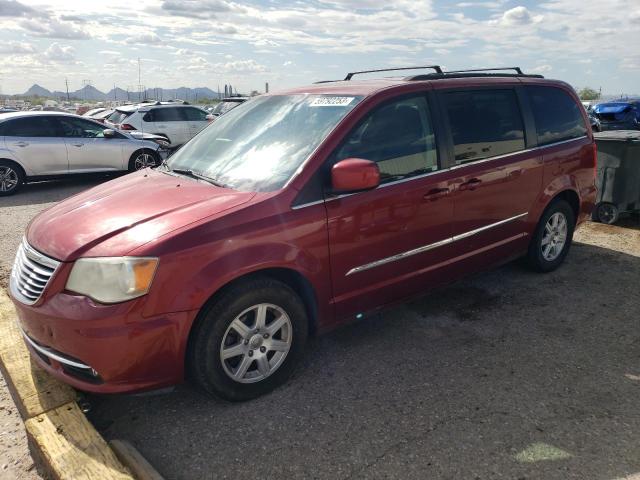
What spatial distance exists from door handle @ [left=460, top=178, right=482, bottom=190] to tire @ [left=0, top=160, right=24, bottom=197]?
29.0 feet

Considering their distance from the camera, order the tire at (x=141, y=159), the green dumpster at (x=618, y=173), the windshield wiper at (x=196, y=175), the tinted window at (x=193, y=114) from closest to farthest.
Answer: the windshield wiper at (x=196, y=175), the green dumpster at (x=618, y=173), the tire at (x=141, y=159), the tinted window at (x=193, y=114)

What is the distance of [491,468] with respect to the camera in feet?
8.11

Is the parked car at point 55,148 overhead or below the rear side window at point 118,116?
below

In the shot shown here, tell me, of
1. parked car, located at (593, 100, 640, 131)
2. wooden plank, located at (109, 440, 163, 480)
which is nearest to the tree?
parked car, located at (593, 100, 640, 131)

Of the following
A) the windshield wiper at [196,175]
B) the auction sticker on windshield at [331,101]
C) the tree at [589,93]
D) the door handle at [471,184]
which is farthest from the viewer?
the tree at [589,93]

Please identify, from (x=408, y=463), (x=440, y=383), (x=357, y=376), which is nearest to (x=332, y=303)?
(x=357, y=376)

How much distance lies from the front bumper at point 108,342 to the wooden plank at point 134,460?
274 millimetres

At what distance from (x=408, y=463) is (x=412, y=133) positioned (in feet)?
6.99

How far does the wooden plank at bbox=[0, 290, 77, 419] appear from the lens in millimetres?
2795

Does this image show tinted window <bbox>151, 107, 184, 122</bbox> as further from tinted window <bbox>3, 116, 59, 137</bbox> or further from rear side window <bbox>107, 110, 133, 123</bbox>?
tinted window <bbox>3, 116, 59, 137</bbox>

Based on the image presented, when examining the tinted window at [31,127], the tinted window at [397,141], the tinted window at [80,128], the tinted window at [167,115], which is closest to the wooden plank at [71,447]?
the tinted window at [397,141]

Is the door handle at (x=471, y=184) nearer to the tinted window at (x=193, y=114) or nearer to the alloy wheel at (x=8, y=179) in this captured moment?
the alloy wheel at (x=8, y=179)

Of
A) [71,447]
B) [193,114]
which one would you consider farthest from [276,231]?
[193,114]

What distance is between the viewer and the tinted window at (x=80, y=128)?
10.1 meters
